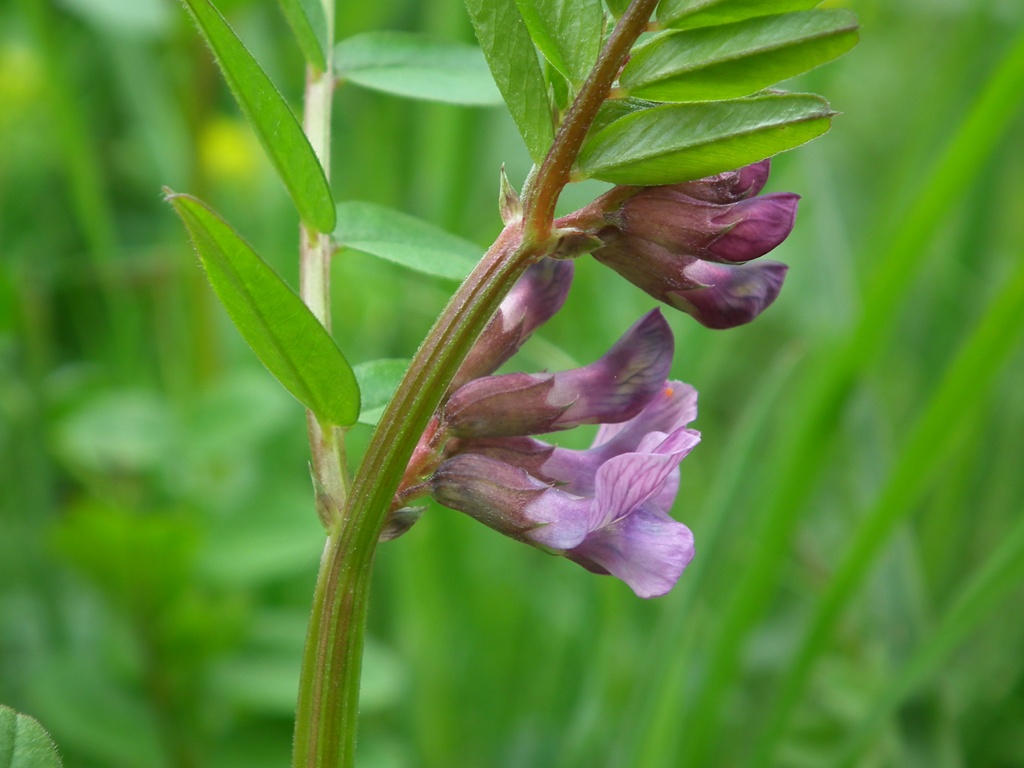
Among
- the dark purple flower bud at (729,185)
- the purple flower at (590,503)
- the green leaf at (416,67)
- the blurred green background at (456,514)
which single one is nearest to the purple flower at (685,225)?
the dark purple flower bud at (729,185)

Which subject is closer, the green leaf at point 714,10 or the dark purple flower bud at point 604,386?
the green leaf at point 714,10

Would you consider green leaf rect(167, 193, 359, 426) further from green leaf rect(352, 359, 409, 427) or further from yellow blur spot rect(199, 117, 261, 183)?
yellow blur spot rect(199, 117, 261, 183)

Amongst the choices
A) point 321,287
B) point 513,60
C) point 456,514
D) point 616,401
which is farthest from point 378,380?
point 456,514

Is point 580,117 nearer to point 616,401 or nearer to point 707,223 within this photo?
point 707,223

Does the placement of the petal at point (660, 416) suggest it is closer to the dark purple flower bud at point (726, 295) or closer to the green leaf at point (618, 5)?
the dark purple flower bud at point (726, 295)

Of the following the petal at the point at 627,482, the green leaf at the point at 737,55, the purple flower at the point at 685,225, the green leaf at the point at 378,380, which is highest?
the green leaf at the point at 737,55

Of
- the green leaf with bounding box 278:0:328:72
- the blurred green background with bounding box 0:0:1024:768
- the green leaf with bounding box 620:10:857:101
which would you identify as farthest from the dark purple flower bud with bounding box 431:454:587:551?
the blurred green background with bounding box 0:0:1024:768
